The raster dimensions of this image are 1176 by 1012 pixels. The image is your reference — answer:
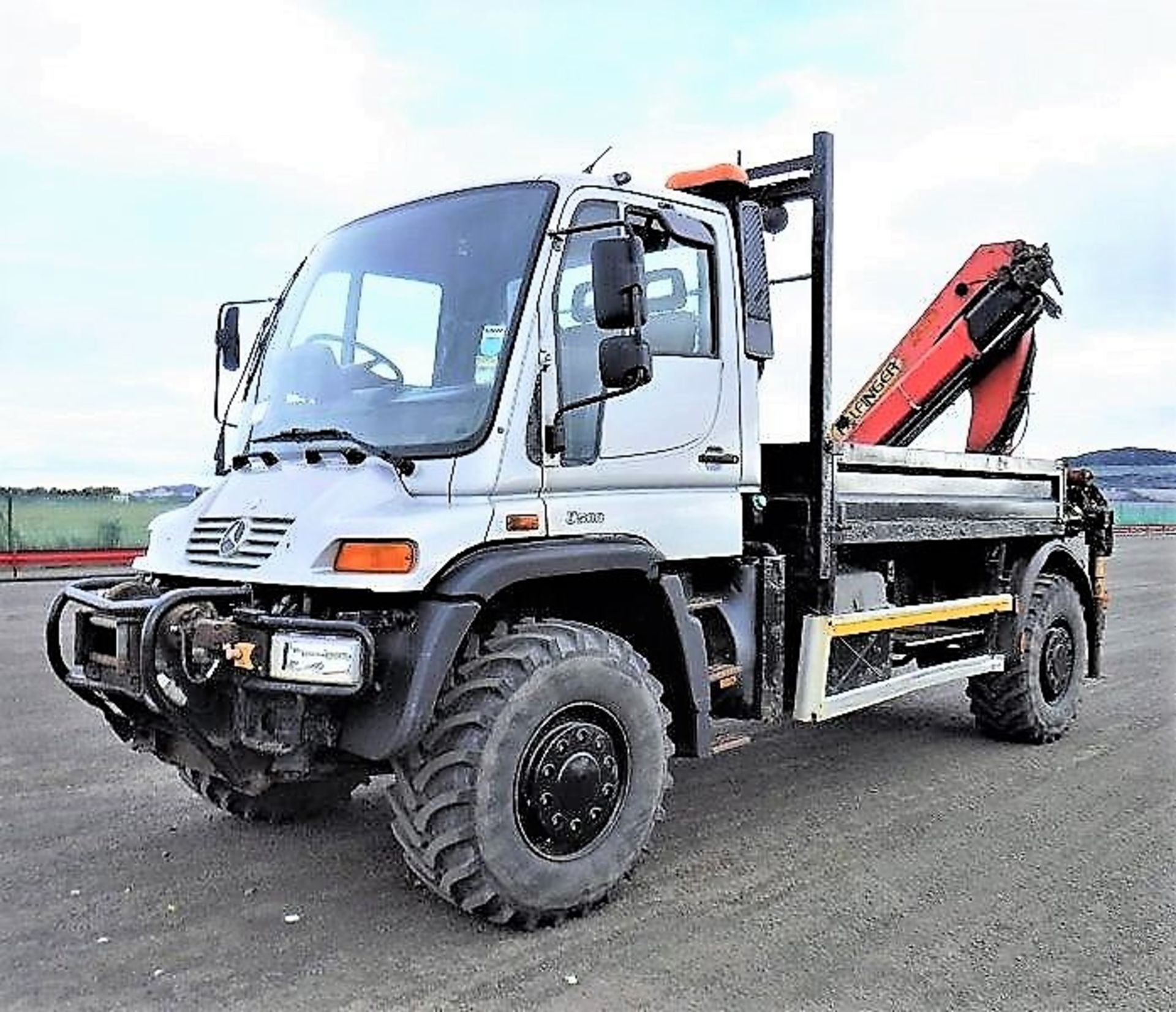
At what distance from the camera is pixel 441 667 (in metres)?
3.91

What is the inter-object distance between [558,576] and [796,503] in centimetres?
179

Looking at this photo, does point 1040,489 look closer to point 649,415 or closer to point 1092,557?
point 1092,557

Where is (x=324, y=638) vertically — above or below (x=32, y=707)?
above

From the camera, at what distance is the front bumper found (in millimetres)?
3848

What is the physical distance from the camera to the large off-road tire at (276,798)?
522cm

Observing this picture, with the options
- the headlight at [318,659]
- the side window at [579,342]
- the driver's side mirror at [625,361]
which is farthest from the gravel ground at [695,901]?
the driver's side mirror at [625,361]

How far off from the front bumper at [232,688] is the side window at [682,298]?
1.98 m

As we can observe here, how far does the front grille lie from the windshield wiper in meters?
0.37

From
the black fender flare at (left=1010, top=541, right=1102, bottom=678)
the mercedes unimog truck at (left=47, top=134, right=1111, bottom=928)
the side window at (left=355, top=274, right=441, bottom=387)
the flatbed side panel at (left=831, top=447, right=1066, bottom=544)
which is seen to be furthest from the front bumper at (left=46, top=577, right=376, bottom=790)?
the black fender flare at (left=1010, top=541, right=1102, bottom=678)

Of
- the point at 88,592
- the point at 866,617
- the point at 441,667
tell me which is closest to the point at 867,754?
the point at 866,617

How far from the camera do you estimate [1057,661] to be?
24.7 ft

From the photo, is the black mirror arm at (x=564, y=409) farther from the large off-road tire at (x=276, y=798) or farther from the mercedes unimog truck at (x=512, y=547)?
the large off-road tire at (x=276, y=798)

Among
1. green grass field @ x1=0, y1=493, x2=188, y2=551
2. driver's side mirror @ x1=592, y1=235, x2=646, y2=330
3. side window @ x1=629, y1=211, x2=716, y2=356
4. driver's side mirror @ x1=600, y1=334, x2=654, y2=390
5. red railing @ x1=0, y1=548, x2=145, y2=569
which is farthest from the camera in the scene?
green grass field @ x1=0, y1=493, x2=188, y2=551

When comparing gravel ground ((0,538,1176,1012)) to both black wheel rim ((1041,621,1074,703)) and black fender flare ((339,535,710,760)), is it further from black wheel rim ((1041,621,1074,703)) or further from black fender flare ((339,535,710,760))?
black fender flare ((339,535,710,760))
